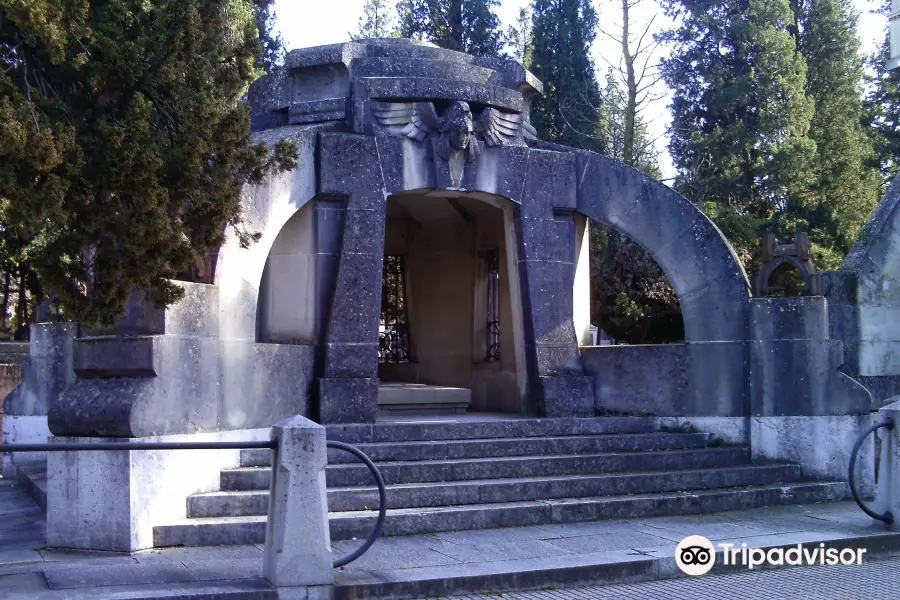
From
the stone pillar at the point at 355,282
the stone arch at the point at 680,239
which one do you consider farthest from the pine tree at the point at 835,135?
the stone pillar at the point at 355,282

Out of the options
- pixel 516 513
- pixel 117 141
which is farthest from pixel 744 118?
pixel 117 141

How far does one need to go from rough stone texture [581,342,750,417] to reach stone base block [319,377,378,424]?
108 inches

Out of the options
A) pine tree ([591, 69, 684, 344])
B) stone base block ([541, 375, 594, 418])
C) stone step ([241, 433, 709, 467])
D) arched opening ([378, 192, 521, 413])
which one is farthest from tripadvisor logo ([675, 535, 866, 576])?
pine tree ([591, 69, 684, 344])

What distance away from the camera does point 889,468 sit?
8.78 metres

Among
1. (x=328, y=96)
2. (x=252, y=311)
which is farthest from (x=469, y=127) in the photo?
(x=252, y=311)

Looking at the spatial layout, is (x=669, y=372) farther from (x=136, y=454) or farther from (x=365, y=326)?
(x=136, y=454)

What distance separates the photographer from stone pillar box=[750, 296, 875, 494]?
10.4 meters

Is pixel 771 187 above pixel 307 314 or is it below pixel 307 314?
above

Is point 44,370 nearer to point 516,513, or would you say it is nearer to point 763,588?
point 516,513

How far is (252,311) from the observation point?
9359mm

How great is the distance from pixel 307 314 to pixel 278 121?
239cm

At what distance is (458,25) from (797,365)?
2393cm

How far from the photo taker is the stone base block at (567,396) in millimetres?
10922

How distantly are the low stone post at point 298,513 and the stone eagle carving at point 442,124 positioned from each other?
4.75m
